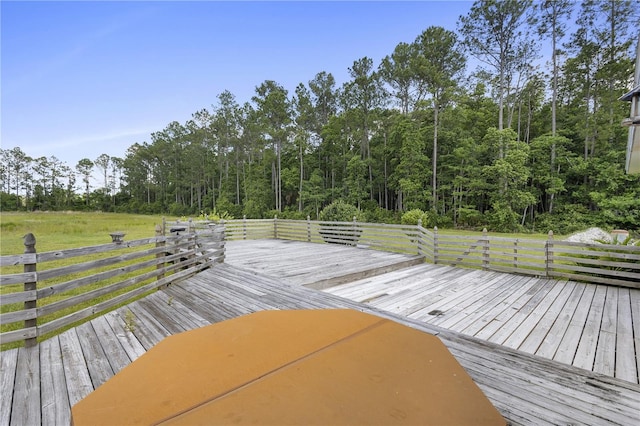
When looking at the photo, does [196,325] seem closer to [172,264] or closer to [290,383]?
[290,383]

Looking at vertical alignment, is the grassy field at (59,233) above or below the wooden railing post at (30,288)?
below

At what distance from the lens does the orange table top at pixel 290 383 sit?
0.78 m

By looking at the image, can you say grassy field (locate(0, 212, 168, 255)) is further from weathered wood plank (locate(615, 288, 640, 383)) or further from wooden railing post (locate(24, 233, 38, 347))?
weathered wood plank (locate(615, 288, 640, 383))

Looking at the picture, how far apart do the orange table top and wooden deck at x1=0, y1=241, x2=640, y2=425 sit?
4.14 ft

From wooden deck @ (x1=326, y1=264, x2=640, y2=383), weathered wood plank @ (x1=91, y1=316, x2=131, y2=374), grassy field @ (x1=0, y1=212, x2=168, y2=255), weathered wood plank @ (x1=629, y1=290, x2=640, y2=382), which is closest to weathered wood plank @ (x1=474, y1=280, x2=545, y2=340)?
wooden deck @ (x1=326, y1=264, x2=640, y2=383)

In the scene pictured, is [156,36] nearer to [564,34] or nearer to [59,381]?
[59,381]

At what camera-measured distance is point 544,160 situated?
17750 millimetres

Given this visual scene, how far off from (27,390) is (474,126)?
2405cm

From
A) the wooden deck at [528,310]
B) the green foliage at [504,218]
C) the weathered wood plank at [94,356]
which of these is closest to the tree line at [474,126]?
the green foliage at [504,218]

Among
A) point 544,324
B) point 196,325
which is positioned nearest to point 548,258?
point 544,324

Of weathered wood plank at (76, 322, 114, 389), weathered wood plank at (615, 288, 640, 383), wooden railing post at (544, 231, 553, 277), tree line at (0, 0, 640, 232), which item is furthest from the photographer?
tree line at (0, 0, 640, 232)

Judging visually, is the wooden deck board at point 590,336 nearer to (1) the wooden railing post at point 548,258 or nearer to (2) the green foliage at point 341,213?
(1) the wooden railing post at point 548,258

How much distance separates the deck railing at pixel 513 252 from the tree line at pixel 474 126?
11.6m

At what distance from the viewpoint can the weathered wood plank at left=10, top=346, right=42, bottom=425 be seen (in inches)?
71.7
